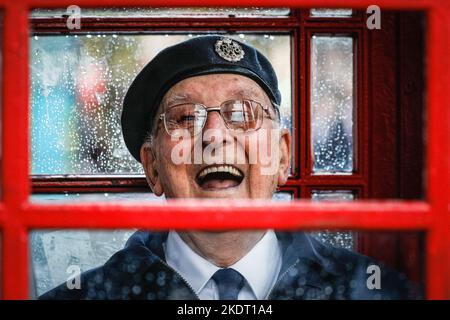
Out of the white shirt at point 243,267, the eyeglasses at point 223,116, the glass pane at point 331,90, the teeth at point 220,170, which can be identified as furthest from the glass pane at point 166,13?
the white shirt at point 243,267

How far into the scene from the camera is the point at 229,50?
8.00 ft

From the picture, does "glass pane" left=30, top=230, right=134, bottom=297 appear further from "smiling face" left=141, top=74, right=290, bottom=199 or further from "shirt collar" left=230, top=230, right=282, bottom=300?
"shirt collar" left=230, top=230, right=282, bottom=300

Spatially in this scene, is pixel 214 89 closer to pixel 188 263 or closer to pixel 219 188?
pixel 219 188

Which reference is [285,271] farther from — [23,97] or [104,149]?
[23,97]

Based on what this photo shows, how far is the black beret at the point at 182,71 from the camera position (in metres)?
2.41

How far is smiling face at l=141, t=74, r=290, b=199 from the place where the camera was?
91.7 inches

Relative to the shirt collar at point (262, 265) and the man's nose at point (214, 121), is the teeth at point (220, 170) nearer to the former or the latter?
the man's nose at point (214, 121)

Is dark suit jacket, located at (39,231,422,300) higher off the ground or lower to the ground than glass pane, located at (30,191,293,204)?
lower

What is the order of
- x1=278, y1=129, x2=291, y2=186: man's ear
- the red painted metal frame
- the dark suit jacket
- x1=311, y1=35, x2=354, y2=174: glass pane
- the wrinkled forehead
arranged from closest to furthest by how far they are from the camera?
1. the red painted metal frame
2. the dark suit jacket
3. the wrinkled forehead
4. x1=278, y1=129, x2=291, y2=186: man's ear
5. x1=311, y1=35, x2=354, y2=174: glass pane

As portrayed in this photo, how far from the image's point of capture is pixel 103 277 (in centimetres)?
241

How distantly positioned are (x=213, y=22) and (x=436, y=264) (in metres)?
1.52

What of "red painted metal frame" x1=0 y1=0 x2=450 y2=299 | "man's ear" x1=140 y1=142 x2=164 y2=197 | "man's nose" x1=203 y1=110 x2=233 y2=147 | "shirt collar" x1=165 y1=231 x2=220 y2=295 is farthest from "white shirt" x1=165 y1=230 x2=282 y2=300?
"red painted metal frame" x1=0 y1=0 x2=450 y2=299

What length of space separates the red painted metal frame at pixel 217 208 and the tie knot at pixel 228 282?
3.40 feet
